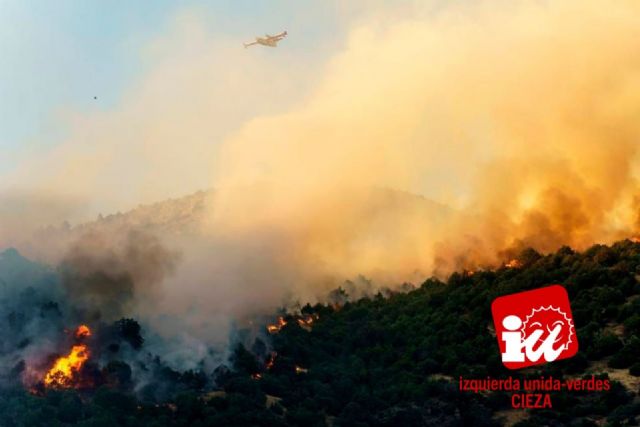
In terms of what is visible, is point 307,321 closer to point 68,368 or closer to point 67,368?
point 68,368

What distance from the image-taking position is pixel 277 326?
6511 inches

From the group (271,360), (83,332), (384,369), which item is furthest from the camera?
(83,332)

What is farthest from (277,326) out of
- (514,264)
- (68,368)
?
(514,264)

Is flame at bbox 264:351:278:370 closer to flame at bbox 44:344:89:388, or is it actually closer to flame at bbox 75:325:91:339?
flame at bbox 44:344:89:388

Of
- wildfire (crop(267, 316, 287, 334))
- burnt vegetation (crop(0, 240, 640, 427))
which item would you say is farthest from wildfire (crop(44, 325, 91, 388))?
wildfire (crop(267, 316, 287, 334))

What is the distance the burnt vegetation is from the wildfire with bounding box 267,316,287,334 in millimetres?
1337

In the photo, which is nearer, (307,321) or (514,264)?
(307,321)

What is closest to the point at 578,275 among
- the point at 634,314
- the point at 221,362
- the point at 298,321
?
the point at 634,314

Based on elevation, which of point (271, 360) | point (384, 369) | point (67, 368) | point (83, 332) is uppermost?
point (83, 332)

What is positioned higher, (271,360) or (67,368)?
(271,360)

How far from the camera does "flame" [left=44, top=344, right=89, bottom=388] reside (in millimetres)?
136500

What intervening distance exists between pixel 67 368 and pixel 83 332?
33.7 feet

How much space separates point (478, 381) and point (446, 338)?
18505mm

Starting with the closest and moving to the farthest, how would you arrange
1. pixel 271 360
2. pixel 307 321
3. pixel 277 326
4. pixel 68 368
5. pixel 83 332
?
1. pixel 68 368
2. pixel 271 360
3. pixel 83 332
4. pixel 277 326
5. pixel 307 321
